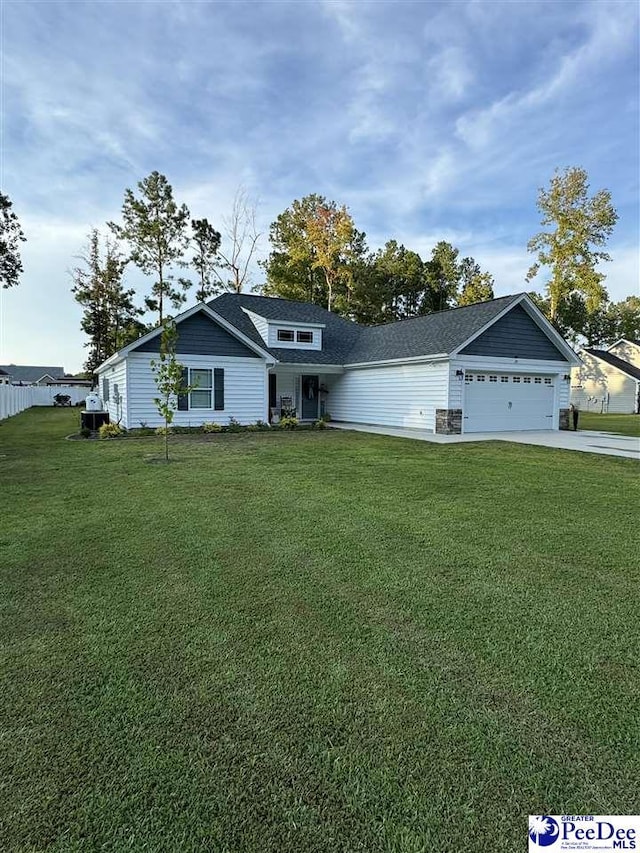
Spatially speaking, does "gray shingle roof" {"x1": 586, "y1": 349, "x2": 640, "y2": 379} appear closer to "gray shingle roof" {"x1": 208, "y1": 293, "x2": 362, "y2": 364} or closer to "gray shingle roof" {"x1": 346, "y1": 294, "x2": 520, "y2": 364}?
"gray shingle roof" {"x1": 208, "y1": 293, "x2": 362, "y2": 364}

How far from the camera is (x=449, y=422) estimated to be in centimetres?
1498

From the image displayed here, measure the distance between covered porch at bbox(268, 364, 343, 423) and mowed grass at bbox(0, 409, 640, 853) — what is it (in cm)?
1365

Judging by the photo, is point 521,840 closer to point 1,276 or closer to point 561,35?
point 561,35

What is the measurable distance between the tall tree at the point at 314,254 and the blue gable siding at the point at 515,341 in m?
19.2

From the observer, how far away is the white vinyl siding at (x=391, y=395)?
15.6 m

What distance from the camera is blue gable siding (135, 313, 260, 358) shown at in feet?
50.2

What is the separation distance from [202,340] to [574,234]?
29.1 m

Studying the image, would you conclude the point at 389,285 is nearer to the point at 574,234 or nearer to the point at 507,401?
the point at 574,234

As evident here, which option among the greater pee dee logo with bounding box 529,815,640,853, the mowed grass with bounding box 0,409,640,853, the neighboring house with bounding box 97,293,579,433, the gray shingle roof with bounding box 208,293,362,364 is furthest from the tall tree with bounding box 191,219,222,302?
the greater pee dee logo with bounding box 529,815,640,853

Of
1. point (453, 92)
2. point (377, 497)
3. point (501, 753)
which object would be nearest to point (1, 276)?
point (453, 92)

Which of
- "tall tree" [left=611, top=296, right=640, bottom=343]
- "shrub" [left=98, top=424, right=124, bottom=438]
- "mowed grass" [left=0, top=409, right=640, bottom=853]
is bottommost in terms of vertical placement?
"mowed grass" [left=0, top=409, right=640, bottom=853]

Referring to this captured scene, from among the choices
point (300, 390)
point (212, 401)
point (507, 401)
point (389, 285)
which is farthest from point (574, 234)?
point (212, 401)

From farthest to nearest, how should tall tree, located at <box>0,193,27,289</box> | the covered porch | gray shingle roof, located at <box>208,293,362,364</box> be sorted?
tall tree, located at <box>0,193,27,289</box>
gray shingle roof, located at <box>208,293,362,364</box>
the covered porch

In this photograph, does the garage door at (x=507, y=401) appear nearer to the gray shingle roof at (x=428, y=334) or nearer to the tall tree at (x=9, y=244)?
the gray shingle roof at (x=428, y=334)
